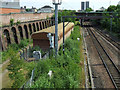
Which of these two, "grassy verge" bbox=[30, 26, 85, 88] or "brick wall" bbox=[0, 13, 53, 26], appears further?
"brick wall" bbox=[0, 13, 53, 26]

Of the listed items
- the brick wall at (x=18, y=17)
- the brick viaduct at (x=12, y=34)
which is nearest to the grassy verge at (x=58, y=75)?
the brick viaduct at (x=12, y=34)

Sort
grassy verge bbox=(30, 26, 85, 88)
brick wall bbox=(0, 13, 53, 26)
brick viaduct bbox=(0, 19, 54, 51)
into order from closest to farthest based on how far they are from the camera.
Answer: grassy verge bbox=(30, 26, 85, 88), brick viaduct bbox=(0, 19, 54, 51), brick wall bbox=(0, 13, 53, 26)

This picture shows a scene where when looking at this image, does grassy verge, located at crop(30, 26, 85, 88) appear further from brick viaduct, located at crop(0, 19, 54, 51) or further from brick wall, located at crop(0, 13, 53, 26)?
brick wall, located at crop(0, 13, 53, 26)

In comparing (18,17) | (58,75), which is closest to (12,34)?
(18,17)

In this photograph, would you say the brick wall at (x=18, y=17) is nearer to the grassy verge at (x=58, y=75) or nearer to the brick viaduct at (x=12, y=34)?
the brick viaduct at (x=12, y=34)

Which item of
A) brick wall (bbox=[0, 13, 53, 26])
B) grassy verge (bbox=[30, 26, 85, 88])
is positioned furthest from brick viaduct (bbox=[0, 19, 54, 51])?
grassy verge (bbox=[30, 26, 85, 88])

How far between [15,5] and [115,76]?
133ft

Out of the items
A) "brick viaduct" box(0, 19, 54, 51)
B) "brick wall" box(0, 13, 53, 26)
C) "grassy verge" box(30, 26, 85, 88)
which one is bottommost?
"grassy verge" box(30, 26, 85, 88)

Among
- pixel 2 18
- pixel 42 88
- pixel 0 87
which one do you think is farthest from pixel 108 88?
pixel 2 18

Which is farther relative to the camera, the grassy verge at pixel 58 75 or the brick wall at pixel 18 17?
the brick wall at pixel 18 17

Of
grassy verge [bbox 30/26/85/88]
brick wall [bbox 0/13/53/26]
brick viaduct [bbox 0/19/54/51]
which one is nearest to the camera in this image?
grassy verge [bbox 30/26/85/88]

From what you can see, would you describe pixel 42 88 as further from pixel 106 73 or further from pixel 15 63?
pixel 106 73

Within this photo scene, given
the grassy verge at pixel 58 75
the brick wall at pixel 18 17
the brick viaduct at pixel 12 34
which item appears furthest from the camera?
the brick wall at pixel 18 17

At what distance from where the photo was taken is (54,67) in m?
10.9
